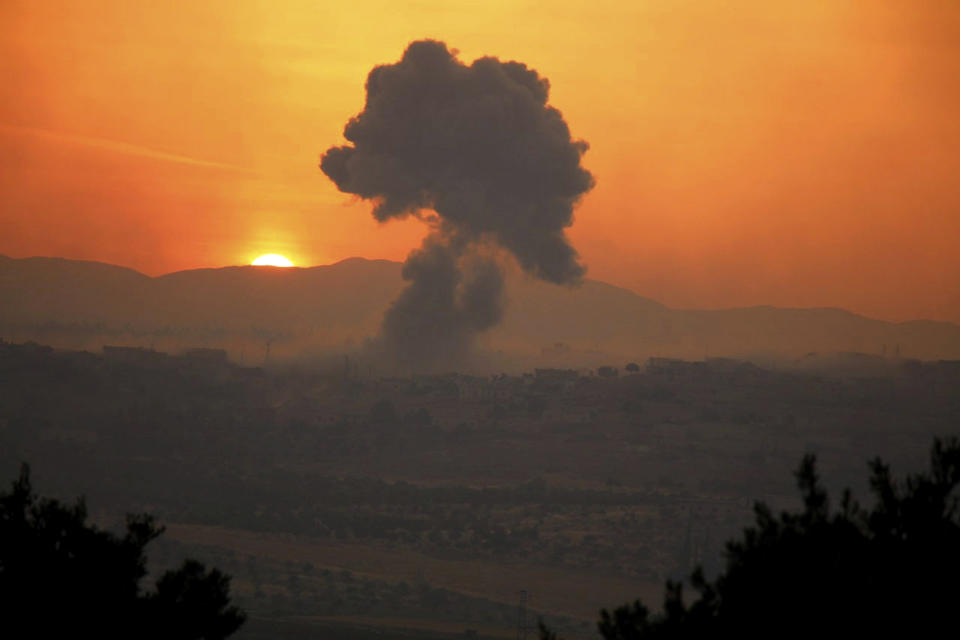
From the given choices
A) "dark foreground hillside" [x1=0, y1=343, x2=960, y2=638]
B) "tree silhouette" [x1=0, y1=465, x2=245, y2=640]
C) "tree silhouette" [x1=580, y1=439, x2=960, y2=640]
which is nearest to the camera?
"tree silhouette" [x1=580, y1=439, x2=960, y2=640]

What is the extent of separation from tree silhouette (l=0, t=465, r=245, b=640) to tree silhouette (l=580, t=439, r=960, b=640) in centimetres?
756

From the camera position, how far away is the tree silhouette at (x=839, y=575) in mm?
17453

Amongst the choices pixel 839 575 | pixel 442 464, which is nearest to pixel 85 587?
pixel 839 575

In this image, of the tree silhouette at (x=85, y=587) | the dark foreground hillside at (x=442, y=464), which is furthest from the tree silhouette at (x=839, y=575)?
the dark foreground hillside at (x=442, y=464)

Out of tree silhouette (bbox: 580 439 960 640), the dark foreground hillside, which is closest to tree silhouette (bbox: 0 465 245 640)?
tree silhouette (bbox: 580 439 960 640)

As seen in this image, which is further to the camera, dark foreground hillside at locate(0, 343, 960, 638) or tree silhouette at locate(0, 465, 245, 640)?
dark foreground hillside at locate(0, 343, 960, 638)

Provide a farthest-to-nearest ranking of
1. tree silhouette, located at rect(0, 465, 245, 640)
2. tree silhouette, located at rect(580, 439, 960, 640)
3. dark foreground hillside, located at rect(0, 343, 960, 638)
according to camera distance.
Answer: dark foreground hillside, located at rect(0, 343, 960, 638), tree silhouette, located at rect(0, 465, 245, 640), tree silhouette, located at rect(580, 439, 960, 640)

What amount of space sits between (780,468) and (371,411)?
5082 centimetres

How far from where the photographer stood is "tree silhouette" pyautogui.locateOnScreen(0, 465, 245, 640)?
23.5 meters

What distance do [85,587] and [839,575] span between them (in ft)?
45.0

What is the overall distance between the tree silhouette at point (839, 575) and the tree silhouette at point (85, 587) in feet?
24.8

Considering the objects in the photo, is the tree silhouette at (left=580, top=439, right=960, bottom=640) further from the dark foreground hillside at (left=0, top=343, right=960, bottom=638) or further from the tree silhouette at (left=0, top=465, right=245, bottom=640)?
the dark foreground hillside at (left=0, top=343, right=960, bottom=638)

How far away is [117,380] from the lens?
494ft

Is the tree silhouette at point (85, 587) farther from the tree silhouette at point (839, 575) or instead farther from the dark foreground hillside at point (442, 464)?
the dark foreground hillside at point (442, 464)
